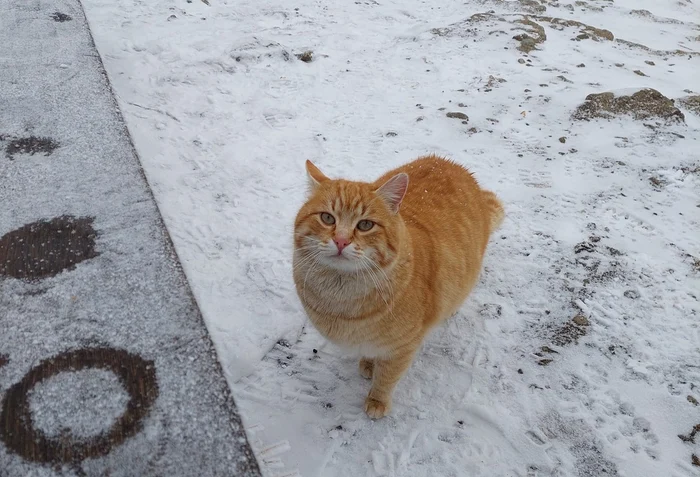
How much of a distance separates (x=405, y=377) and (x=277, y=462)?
88 cm

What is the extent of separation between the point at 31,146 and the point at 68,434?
6.65 ft

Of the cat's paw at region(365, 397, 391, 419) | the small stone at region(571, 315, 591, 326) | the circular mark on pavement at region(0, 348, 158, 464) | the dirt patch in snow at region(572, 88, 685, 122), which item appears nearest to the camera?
the circular mark on pavement at region(0, 348, 158, 464)

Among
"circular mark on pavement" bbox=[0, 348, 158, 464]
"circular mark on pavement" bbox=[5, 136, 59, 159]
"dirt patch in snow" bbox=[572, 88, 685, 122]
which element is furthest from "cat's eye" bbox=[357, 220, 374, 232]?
"dirt patch in snow" bbox=[572, 88, 685, 122]

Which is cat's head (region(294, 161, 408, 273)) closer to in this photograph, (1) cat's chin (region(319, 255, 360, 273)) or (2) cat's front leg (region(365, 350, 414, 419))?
(1) cat's chin (region(319, 255, 360, 273))

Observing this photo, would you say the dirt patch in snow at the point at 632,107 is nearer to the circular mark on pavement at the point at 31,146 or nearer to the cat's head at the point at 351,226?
the cat's head at the point at 351,226

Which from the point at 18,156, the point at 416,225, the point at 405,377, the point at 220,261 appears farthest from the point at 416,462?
the point at 18,156

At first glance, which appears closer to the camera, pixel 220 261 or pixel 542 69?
pixel 220 261

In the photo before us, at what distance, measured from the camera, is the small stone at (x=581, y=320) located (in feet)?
9.75

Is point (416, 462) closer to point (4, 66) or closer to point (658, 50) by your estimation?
point (4, 66)

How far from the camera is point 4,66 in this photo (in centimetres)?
368

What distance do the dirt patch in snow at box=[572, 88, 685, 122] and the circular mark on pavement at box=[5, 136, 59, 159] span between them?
15.7 feet

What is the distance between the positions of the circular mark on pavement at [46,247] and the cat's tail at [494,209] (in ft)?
8.27

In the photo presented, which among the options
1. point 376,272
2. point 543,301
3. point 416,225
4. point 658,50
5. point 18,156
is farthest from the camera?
point 658,50

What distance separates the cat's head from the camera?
2084 mm
